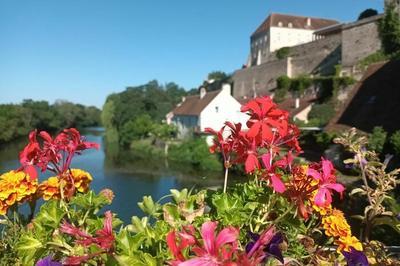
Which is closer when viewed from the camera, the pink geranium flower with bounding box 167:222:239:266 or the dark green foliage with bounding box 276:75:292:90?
the pink geranium flower with bounding box 167:222:239:266

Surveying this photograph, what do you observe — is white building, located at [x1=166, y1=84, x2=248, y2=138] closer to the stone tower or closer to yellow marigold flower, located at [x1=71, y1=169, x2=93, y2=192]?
the stone tower

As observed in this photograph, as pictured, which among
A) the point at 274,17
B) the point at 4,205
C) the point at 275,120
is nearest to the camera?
the point at 275,120

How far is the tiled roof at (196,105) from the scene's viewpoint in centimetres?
4131

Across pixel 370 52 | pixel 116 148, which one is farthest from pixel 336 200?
pixel 116 148

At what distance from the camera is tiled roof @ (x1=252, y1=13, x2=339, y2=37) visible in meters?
54.8

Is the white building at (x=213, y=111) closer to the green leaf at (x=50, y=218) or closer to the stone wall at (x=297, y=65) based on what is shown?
the stone wall at (x=297, y=65)

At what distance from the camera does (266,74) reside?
46.4 m

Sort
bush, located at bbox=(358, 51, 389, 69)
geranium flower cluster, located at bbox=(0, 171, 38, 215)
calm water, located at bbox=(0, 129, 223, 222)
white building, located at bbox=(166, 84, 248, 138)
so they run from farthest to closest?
white building, located at bbox=(166, 84, 248, 138)
bush, located at bbox=(358, 51, 389, 69)
calm water, located at bbox=(0, 129, 223, 222)
geranium flower cluster, located at bbox=(0, 171, 38, 215)

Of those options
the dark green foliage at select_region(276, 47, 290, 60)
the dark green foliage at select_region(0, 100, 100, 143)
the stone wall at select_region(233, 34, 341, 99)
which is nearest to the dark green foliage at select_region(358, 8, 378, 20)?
the stone wall at select_region(233, 34, 341, 99)

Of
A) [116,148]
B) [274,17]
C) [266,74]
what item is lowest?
[116,148]

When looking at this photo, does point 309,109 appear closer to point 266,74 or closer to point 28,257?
point 266,74

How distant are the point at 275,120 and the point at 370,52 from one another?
34.1m

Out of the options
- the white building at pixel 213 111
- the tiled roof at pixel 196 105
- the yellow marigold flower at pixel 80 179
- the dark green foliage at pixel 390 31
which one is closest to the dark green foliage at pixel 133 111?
the tiled roof at pixel 196 105

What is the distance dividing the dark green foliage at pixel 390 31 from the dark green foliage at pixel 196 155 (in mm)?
14349
